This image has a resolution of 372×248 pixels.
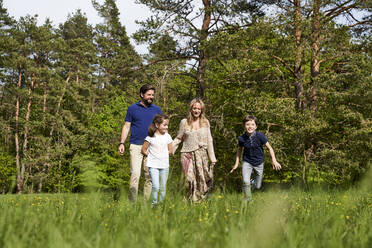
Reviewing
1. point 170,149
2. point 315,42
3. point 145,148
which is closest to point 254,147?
point 170,149

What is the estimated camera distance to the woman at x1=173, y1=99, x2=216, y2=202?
249 inches

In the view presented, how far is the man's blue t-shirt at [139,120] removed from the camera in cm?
605

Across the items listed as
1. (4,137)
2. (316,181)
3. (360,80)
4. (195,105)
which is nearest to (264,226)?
(316,181)

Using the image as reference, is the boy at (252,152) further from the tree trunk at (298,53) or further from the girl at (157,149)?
the tree trunk at (298,53)

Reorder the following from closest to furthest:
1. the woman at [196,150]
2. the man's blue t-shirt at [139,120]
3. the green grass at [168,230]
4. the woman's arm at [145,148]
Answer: the green grass at [168,230] < the woman's arm at [145,148] < the man's blue t-shirt at [139,120] < the woman at [196,150]

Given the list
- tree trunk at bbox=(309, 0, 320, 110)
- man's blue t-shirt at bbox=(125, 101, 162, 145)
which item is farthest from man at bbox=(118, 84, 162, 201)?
tree trunk at bbox=(309, 0, 320, 110)

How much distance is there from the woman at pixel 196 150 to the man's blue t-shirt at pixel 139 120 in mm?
582

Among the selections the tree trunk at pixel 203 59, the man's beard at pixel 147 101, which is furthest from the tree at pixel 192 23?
the man's beard at pixel 147 101

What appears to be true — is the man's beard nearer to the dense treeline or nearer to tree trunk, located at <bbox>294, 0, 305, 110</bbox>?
the dense treeline

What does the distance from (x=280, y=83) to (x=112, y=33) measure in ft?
85.9

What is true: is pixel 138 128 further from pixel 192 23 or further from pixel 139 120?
pixel 192 23

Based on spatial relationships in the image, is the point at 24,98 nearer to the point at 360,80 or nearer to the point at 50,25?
the point at 50,25

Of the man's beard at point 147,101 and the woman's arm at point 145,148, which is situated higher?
the man's beard at point 147,101

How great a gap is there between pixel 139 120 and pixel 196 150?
1123 millimetres
